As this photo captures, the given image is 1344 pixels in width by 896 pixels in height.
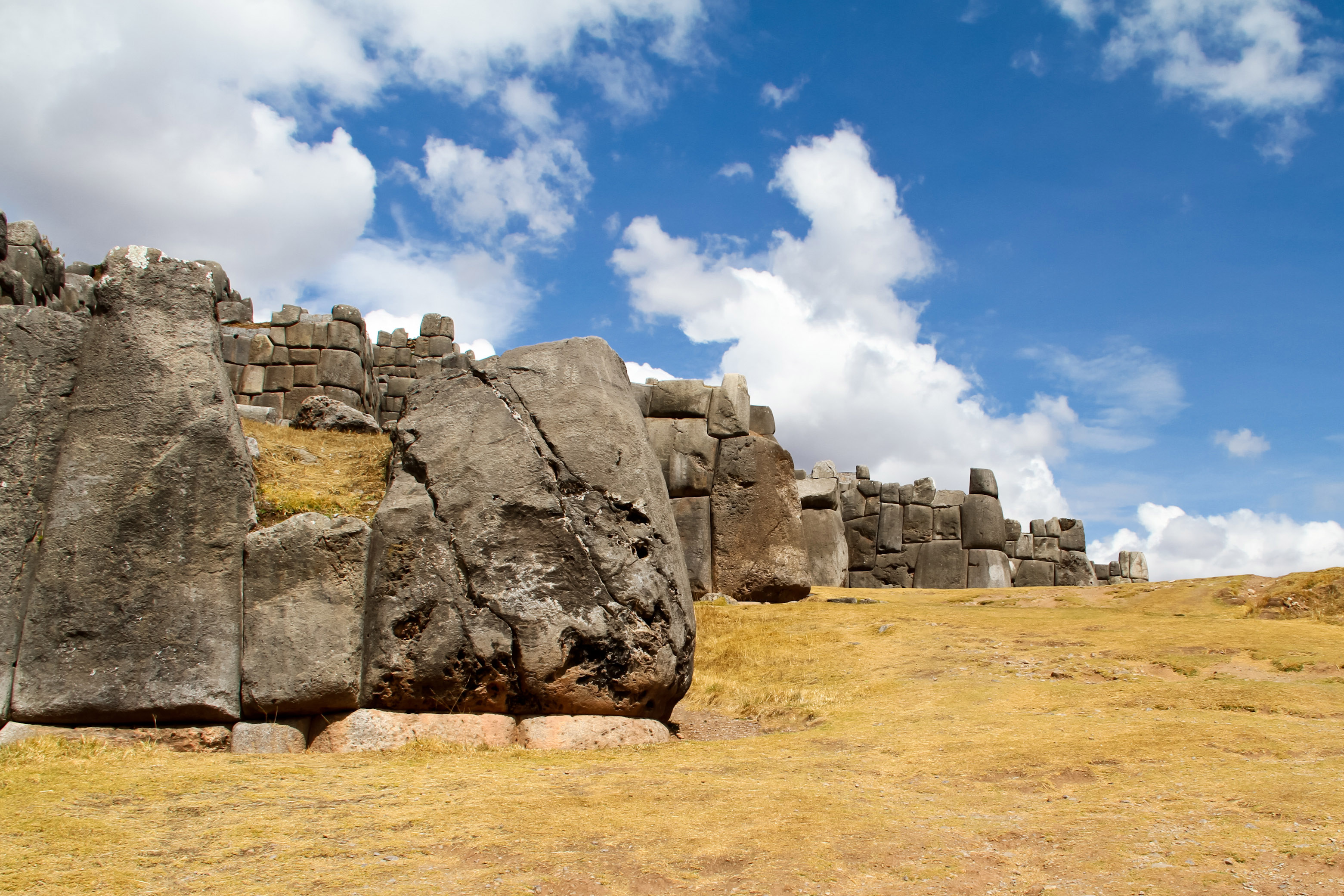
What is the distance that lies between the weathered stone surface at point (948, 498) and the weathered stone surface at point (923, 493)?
6 centimetres

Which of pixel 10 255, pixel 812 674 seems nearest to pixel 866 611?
pixel 812 674

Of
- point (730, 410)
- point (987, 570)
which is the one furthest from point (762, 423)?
point (987, 570)

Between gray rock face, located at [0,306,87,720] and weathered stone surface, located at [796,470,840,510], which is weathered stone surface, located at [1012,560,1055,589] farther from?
gray rock face, located at [0,306,87,720]

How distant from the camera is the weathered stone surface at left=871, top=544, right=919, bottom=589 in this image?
20000mm

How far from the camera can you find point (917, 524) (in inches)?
793

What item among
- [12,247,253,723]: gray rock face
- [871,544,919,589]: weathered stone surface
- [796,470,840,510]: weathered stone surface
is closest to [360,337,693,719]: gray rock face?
[12,247,253,723]: gray rock face

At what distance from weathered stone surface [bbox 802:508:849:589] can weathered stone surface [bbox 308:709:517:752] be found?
1090cm

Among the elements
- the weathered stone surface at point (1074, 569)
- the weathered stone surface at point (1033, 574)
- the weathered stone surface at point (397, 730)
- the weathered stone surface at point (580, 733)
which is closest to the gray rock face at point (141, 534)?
the weathered stone surface at point (397, 730)

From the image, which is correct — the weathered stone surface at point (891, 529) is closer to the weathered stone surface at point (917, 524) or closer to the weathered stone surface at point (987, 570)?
the weathered stone surface at point (917, 524)

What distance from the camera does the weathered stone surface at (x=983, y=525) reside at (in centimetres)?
1959

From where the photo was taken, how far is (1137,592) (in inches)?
502

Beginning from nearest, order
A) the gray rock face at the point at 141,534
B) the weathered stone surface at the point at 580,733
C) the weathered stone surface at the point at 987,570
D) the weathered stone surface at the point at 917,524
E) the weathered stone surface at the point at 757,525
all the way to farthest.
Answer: the gray rock face at the point at 141,534
the weathered stone surface at the point at 580,733
the weathered stone surface at the point at 757,525
the weathered stone surface at the point at 987,570
the weathered stone surface at the point at 917,524

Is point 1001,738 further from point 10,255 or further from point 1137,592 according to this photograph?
point 10,255

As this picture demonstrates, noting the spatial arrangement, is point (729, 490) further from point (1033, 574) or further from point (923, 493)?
point (1033, 574)
